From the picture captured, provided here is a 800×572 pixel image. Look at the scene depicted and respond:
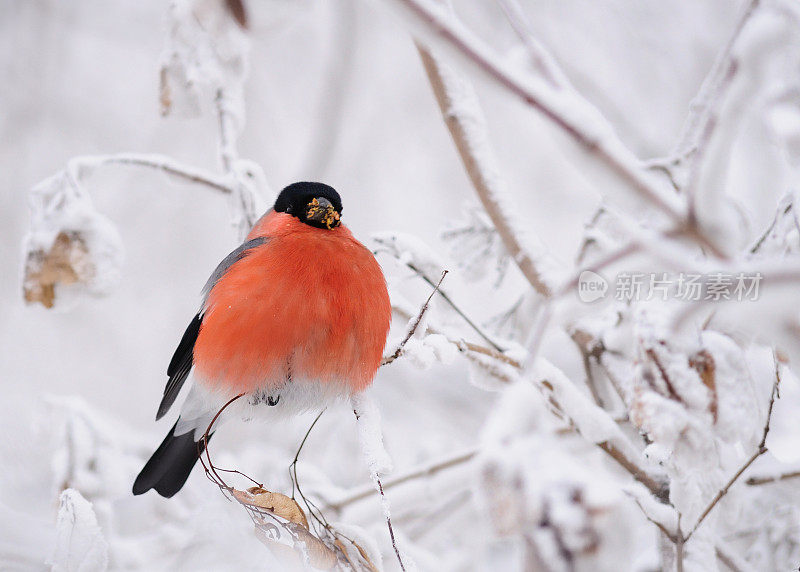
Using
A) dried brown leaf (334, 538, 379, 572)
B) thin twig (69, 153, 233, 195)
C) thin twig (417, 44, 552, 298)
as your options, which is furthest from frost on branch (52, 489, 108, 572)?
thin twig (417, 44, 552, 298)

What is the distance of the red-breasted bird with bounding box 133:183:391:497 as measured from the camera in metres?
1.47

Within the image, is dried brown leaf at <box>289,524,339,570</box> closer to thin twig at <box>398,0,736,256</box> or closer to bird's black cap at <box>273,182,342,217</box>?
thin twig at <box>398,0,736,256</box>

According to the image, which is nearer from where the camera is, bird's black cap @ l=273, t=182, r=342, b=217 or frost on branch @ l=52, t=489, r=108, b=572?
frost on branch @ l=52, t=489, r=108, b=572

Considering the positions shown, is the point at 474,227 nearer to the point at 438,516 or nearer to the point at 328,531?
the point at 328,531

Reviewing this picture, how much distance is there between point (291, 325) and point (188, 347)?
422 mm

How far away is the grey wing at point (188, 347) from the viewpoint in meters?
1.67

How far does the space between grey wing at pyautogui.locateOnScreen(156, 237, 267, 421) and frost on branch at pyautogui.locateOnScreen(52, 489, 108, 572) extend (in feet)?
1.75

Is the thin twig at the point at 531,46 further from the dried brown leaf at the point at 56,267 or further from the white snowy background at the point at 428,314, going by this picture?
the dried brown leaf at the point at 56,267

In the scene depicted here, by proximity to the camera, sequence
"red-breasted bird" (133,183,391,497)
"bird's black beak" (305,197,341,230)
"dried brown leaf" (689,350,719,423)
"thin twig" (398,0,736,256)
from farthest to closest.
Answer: "bird's black beak" (305,197,341,230)
"red-breasted bird" (133,183,391,497)
"dried brown leaf" (689,350,719,423)
"thin twig" (398,0,736,256)

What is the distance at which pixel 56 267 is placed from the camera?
1.63 meters

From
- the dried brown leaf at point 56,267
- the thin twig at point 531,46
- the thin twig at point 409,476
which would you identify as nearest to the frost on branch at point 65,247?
the dried brown leaf at point 56,267

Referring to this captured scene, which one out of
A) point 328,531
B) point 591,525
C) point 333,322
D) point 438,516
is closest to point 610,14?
point 438,516

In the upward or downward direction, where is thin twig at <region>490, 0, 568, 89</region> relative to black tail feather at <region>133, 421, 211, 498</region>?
upward

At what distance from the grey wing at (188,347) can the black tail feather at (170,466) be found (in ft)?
0.37
